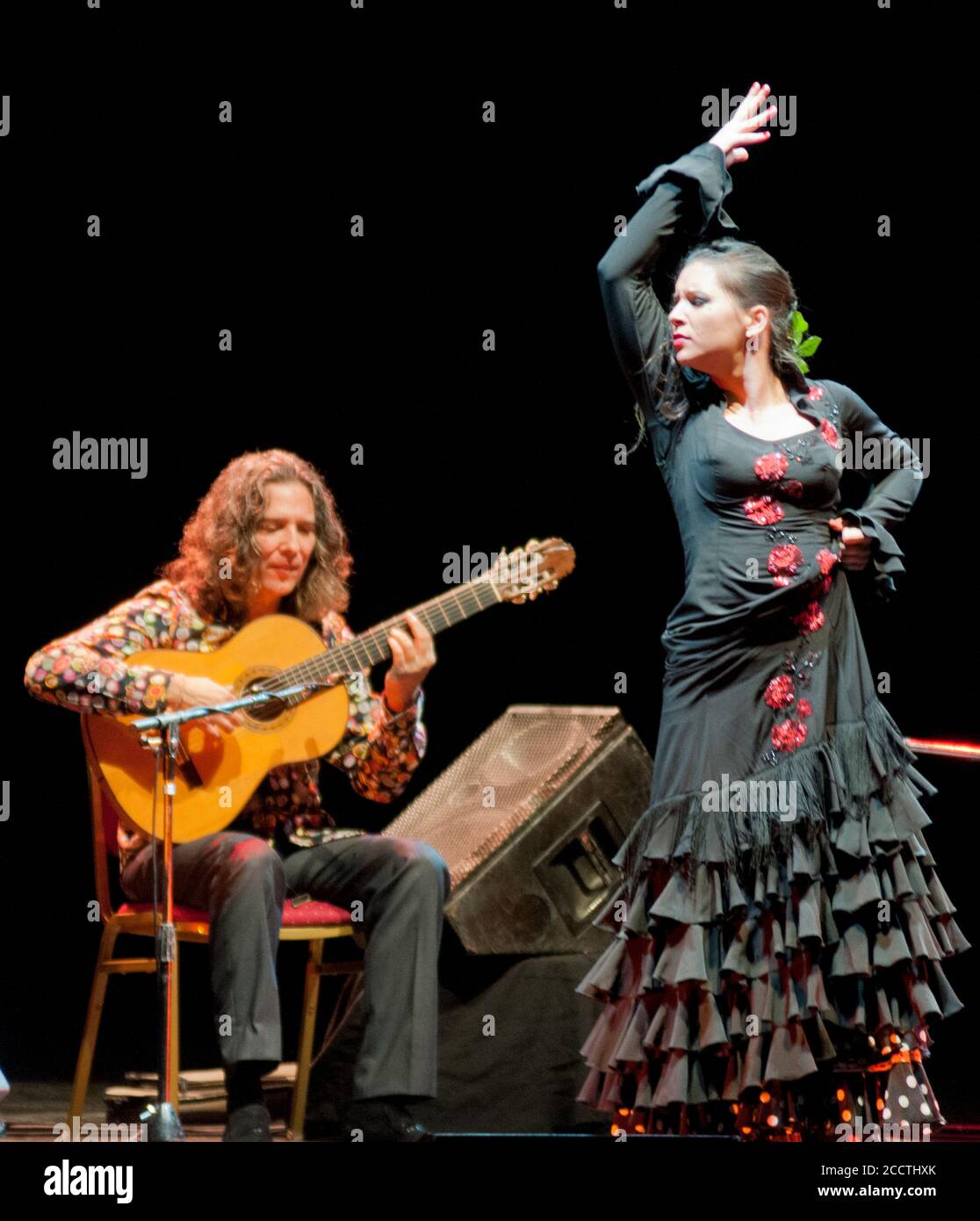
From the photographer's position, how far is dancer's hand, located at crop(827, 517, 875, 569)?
9.59ft

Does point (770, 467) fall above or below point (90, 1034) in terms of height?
above

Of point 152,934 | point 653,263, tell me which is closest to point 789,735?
point 653,263

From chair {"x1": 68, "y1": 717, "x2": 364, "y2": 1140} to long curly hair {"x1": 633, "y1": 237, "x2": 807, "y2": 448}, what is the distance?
1224mm

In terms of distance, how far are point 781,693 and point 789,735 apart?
8 centimetres

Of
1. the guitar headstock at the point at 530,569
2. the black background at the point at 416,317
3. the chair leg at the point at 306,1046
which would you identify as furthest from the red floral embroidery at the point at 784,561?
the black background at the point at 416,317

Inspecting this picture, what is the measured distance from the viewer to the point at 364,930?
323cm

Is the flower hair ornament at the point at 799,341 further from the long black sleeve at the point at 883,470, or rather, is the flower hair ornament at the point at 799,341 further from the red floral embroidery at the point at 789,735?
the red floral embroidery at the point at 789,735

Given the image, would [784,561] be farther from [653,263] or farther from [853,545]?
[653,263]

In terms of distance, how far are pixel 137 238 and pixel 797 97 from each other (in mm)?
1763

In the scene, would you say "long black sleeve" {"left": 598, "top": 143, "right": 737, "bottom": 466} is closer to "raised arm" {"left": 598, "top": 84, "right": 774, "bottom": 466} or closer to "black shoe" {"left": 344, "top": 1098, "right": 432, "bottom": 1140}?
"raised arm" {"left": 598, "top": 84, "right": 774, "bottom": 466}

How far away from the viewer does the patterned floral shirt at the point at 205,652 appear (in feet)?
10.3

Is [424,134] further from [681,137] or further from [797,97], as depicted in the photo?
[797,97]

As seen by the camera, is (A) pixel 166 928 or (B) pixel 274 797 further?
(B) pixel 274 797

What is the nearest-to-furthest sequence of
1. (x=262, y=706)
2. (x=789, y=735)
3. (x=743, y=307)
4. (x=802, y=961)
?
(x=802, y=961)
(x=789, y=735)
(x=743, y=307)
(x=262, y=706)
